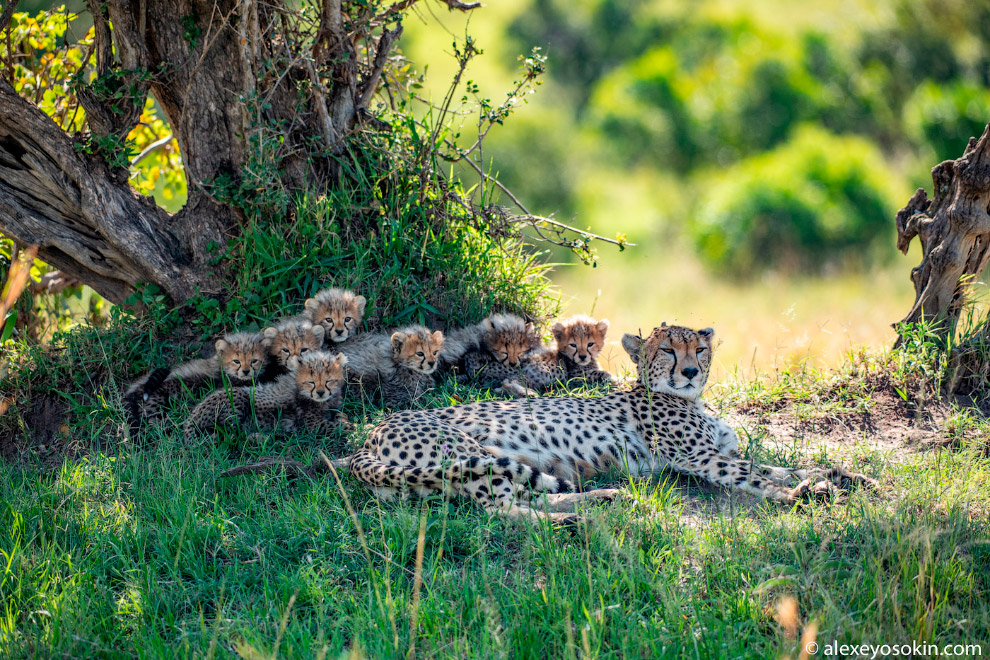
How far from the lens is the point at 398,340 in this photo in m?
4.46

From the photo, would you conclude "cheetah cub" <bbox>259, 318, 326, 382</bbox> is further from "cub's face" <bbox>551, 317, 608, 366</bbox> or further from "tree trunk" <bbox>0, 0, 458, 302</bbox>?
"cub's face" <bbox>551, 317, 608, 366</bbox>

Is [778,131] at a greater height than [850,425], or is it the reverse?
[778,131]

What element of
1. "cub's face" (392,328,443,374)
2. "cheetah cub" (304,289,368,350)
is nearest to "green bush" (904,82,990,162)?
"cub's face" (392,328,443,374)

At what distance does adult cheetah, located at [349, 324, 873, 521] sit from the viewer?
333 centimetres

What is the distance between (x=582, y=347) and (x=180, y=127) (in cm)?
250

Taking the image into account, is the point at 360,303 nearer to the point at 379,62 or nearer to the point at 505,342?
the point at 505,342

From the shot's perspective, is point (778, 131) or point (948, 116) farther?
point (778, 131)

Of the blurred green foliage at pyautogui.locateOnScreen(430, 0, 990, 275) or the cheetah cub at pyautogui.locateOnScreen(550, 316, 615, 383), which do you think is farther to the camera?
the blurred green foliage at pyautogui.locateOnScreen(430, 0, 990, 275)

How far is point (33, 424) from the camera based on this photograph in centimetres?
435

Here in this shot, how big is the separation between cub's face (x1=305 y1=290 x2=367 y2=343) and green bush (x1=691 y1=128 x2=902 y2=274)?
11201mm

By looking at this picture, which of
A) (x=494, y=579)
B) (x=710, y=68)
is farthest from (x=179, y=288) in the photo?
(x=710, y=68)

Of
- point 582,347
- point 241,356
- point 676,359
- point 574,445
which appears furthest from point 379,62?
point 574,445

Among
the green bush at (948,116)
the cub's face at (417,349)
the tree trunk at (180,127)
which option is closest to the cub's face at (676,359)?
the cub's face at (417,349)

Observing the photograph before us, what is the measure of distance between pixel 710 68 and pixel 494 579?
2067cm
